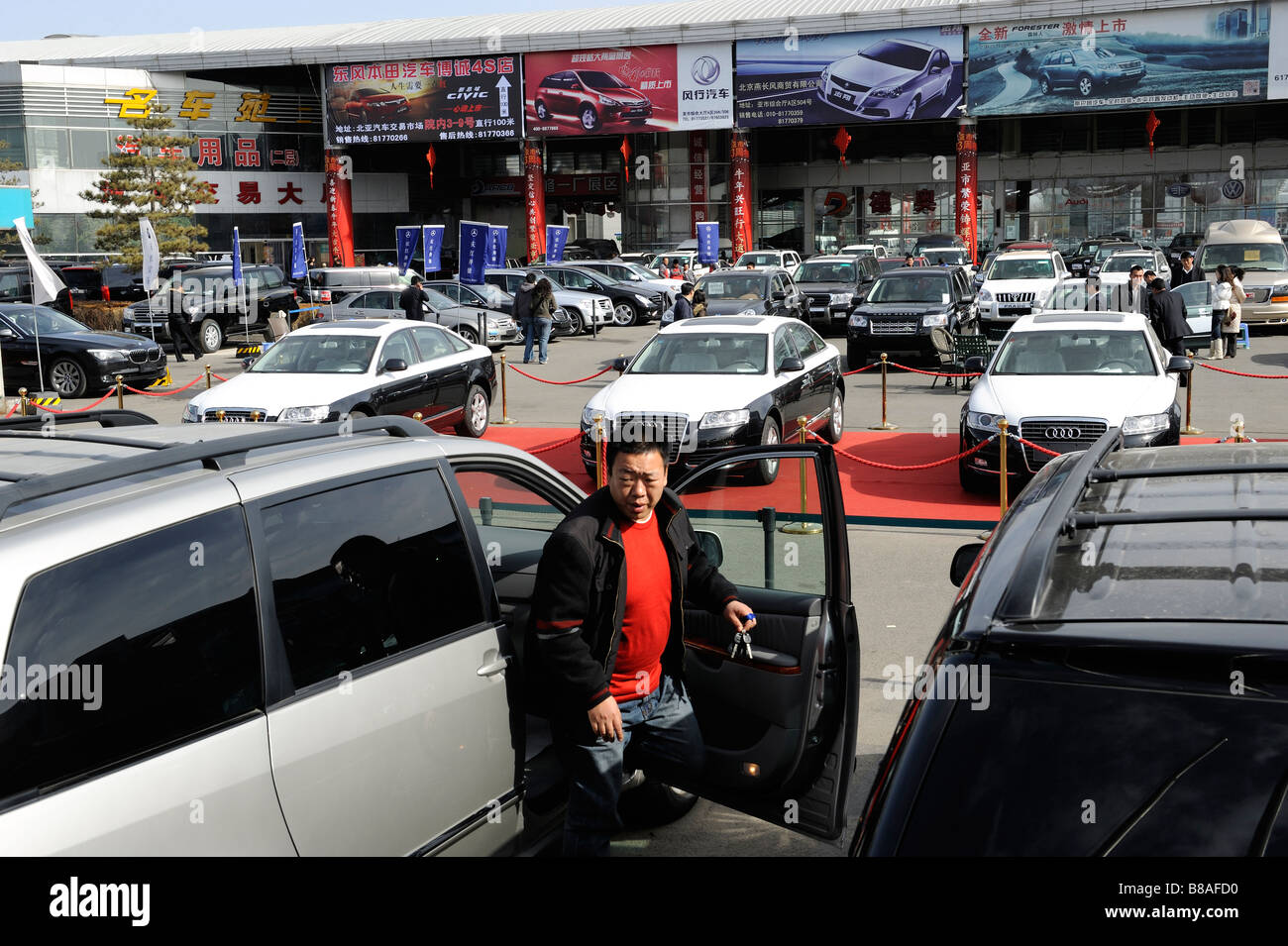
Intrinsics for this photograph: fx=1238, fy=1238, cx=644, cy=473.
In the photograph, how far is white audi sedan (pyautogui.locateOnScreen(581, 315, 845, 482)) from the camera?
11688mm

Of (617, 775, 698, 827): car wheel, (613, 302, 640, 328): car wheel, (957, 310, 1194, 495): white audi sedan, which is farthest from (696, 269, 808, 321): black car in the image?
(617, 775, 698, 827): car wheel

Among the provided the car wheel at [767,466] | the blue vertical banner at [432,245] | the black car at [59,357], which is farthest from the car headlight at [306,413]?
the blue vertical banner at [432,245]

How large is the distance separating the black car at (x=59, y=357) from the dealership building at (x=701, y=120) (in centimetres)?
2318

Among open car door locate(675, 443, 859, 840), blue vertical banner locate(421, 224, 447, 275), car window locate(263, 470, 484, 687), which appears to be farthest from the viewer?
blue vertical banner locate(421, 224, 447, 275)

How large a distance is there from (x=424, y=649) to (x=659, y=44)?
44307 mm

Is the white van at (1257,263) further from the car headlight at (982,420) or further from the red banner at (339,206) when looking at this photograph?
the red banner at (339,206)

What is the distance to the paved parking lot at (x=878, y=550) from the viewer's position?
5.06 meters

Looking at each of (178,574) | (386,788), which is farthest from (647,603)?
(178,574)

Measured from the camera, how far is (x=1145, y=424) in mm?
10906

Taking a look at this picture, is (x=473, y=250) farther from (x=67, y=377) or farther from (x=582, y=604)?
(x=582, y=604)

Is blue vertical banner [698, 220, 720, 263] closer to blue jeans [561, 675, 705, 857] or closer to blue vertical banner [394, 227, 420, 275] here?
blue vertical banner [394, 227, 420, 275]

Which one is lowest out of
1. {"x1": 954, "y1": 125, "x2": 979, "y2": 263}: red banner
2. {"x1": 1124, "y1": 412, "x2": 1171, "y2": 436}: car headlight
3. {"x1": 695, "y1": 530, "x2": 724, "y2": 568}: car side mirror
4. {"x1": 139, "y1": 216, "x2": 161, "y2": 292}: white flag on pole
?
{"x1": 1124, "y1": 412, "x2": 1171, "y2": 436}: car headlight

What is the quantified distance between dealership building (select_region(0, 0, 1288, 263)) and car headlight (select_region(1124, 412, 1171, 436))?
112ft

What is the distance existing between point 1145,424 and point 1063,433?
691 millimetres
